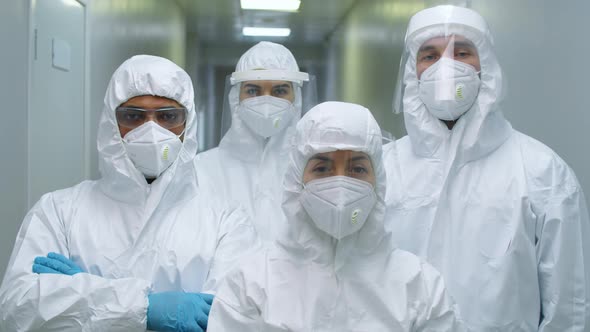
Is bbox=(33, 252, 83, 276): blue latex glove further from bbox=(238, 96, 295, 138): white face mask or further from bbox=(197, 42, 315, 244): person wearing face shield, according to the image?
bbox=(238, 96, 295, 138): white face mask

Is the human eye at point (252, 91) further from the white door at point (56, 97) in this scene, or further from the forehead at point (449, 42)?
the white door at point (56, 97)

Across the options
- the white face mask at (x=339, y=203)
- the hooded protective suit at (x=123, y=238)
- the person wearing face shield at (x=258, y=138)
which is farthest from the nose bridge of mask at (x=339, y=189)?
the person wearing face shield at (x=258, y=138)

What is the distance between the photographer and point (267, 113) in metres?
2.42

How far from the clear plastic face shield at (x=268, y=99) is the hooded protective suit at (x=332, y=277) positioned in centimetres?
86

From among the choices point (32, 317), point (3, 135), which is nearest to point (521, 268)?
point (32, 317)

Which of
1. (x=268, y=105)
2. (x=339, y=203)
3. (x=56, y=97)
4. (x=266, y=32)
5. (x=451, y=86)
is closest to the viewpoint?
(x=339, y=203)

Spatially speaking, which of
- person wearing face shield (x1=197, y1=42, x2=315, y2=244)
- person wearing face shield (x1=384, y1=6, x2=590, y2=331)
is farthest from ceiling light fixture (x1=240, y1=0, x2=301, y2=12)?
person wearing face shield (x1=384, y1=6, x2=590, y2=331)

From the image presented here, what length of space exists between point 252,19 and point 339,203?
6.52 feet

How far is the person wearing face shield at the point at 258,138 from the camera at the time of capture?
242cm

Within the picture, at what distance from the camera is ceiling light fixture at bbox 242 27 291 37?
3.15m

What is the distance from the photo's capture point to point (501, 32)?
8.95 ft

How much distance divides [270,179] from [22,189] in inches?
39.6

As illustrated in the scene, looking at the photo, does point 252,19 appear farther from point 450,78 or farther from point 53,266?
point 53,266

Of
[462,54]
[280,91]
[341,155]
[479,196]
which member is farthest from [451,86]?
[280,91]
